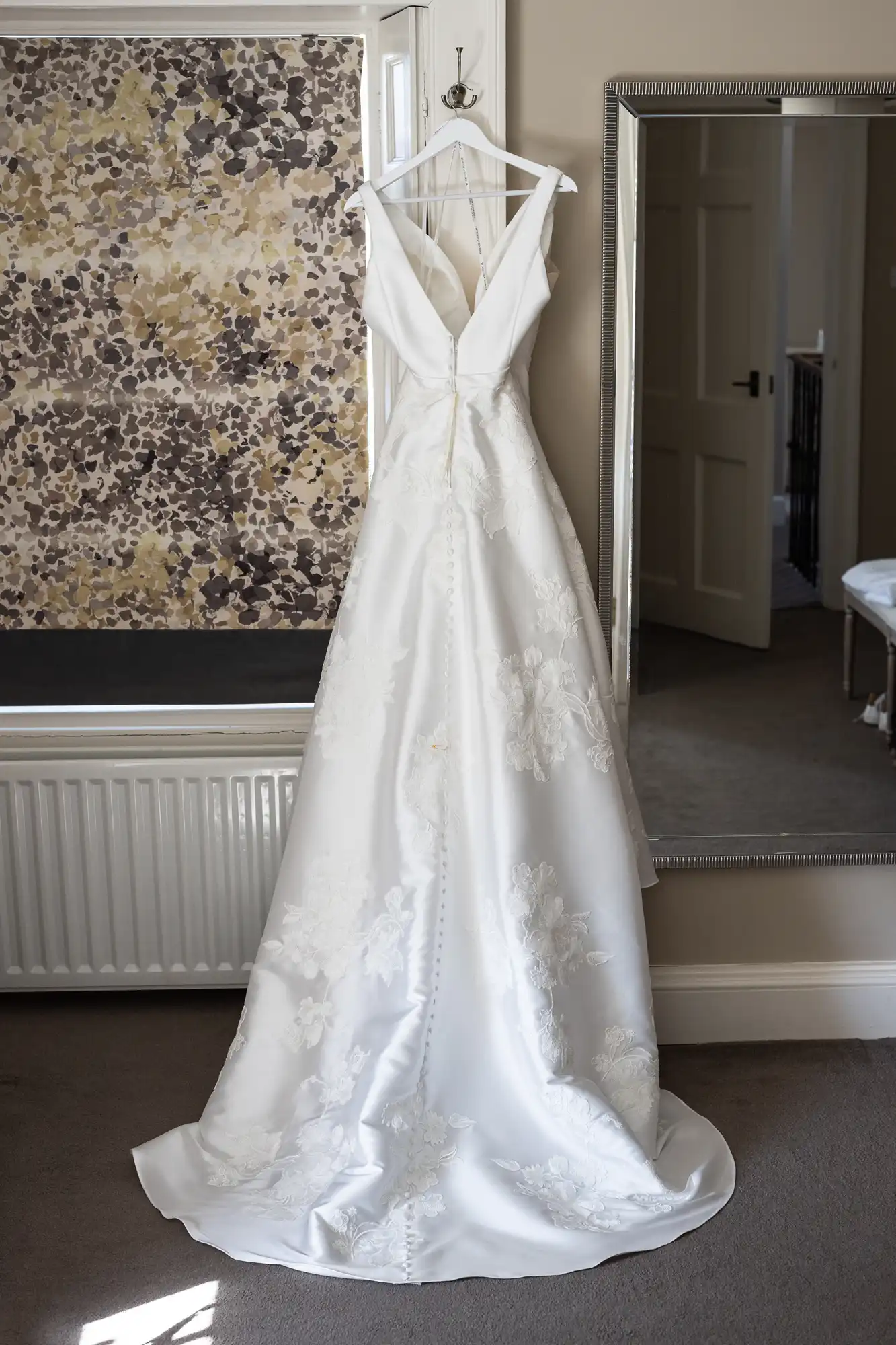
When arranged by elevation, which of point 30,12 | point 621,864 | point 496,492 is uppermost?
point 30,12

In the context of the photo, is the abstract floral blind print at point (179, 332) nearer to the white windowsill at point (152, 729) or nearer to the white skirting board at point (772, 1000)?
the white windowsill at point (152, 729)

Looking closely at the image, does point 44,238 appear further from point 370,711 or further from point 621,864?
point 621,864

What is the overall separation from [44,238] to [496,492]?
41.9 inches

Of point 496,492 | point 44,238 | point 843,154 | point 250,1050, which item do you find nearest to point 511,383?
point 496,492

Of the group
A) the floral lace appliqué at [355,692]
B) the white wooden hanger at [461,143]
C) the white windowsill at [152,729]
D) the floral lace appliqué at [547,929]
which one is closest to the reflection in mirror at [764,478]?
the white wooden hanger at [461,143]

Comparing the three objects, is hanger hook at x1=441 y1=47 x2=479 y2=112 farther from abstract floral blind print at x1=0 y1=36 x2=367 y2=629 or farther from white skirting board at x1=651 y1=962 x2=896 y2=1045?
white skirting board at x1=651 y1=962 x2=896 y2=1045

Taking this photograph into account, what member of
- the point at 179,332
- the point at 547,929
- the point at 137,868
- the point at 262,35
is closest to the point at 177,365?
the point at 179,332

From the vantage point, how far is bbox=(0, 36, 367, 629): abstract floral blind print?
2459 mm

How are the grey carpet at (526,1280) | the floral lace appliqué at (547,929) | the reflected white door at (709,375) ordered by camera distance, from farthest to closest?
the reflected white door at (709,375) → the floral lace appliqué at (547,929) → the grey carpet at (526,1280)

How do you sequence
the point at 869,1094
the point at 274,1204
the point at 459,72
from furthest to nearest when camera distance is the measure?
Result: the point at 869,1094
the point at 459,72
the point at 274,1204

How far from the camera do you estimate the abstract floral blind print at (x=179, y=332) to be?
2.46 meters

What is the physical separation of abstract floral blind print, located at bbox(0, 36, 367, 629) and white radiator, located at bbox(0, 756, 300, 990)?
1.05ft

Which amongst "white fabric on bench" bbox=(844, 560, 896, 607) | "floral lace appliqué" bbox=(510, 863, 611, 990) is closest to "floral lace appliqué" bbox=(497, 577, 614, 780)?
"floral lace appliqué" bbox=(510, 863, 611, 990)

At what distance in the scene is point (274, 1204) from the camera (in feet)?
6.72
